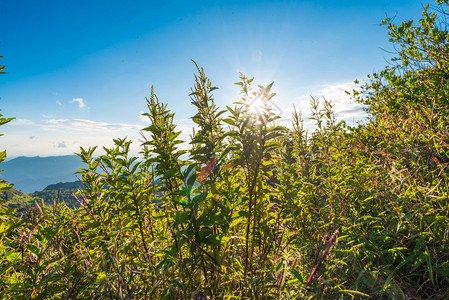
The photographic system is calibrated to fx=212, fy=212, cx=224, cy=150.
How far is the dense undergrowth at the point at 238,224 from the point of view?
1702 millimetres

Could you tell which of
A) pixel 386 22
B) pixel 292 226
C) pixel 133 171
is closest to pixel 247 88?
pixel 133 171

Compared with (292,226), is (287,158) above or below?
above

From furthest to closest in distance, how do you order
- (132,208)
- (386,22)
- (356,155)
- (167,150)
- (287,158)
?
(386,22)
(356,155)
(287,158)
(132,208)
(167,150)

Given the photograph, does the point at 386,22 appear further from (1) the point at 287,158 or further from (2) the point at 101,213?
(2) the point at 101,213

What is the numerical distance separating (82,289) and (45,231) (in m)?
0.71

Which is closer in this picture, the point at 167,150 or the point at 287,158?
the point at 167,150

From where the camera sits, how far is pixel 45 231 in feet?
7.19

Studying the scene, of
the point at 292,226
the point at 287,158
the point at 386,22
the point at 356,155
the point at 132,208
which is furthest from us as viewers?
the point at 386,22

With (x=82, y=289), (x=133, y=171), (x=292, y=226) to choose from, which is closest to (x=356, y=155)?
(x=292, y=226)

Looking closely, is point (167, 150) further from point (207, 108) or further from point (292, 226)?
point (292, 226)

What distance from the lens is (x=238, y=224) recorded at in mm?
2465

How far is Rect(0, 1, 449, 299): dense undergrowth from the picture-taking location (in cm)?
170

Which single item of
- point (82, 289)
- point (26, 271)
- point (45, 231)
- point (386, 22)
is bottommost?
point (82, 289)

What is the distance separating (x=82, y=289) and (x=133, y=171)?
1200 mm
